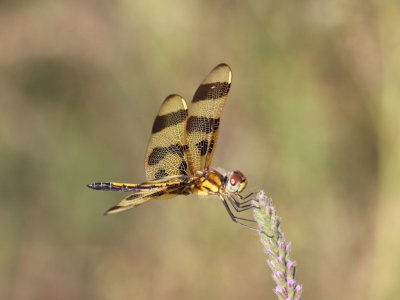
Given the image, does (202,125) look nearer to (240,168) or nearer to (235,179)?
(235,179)

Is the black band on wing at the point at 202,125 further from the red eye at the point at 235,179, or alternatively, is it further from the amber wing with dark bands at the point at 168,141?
the red eye at the point at 235,179

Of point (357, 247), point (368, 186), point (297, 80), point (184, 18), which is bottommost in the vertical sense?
point (357, 247)

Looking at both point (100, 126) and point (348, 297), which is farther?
point (100, 126)

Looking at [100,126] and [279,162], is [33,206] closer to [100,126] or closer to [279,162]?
[100,126]

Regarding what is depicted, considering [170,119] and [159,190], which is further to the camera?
[170,119]

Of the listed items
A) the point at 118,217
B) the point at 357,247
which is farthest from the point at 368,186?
the point at 118,217

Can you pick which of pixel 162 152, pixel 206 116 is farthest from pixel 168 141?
pixel 206 116
